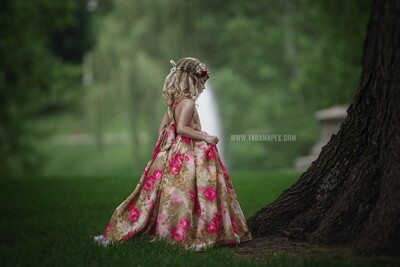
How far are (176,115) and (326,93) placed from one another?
1572cm

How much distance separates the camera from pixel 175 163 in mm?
4699

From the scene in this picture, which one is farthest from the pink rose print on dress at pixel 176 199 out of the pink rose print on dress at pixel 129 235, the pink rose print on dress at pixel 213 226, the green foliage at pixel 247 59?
the green foliage at pixel 247 59

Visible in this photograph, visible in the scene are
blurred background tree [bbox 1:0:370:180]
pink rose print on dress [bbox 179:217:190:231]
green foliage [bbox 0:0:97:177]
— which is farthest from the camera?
blurred background tree [bbox 1:0:370:180]

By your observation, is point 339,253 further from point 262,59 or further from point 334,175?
point 262,59

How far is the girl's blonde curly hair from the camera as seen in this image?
4.83m

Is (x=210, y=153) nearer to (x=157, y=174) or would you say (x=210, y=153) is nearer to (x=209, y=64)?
(x=157, y=174)

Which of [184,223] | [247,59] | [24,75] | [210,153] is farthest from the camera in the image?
[247,59]

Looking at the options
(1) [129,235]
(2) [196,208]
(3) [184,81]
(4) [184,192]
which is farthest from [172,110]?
(1) [129,235]

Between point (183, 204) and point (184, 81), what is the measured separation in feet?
3.31

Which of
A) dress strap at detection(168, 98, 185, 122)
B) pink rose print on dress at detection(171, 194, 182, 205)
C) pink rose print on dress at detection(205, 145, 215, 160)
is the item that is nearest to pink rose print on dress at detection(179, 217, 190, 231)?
pink rose print on dress at detection(171, 194, 182, 205)

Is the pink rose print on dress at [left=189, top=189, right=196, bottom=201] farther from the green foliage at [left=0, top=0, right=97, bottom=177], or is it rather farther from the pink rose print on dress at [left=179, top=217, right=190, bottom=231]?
the green foliage at [left=0, top=0, right=97, bottom=177]

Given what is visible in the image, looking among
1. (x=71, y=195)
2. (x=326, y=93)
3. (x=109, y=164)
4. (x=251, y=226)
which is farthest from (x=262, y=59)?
(x=251, y=226)

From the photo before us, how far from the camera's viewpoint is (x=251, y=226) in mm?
4969

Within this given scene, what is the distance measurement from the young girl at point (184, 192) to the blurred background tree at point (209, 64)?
1458 cm
